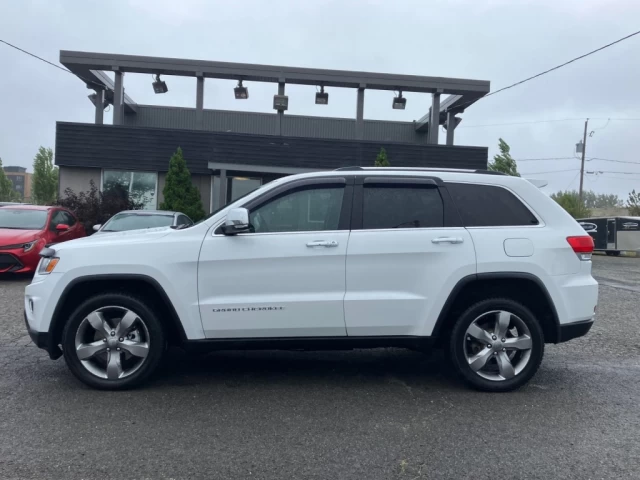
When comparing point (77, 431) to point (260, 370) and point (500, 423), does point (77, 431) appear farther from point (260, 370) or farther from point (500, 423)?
point (500, 423)

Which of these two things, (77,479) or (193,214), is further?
(193,214)

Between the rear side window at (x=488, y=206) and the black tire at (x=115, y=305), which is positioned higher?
the rear side window at (x=488, y=206)

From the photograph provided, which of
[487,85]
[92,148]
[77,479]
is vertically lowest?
[77,479]

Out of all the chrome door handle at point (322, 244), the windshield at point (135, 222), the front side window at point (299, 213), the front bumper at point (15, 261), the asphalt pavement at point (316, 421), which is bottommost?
the asphalt pavement at point (316, 421)

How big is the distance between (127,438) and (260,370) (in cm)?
183

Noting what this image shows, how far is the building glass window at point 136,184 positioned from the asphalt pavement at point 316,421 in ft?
48.0

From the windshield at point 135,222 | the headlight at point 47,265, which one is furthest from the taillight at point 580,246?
the windshield at point 135,222

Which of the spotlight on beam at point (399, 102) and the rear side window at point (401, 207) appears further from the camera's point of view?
the spotlight on beam at point (399, 102)

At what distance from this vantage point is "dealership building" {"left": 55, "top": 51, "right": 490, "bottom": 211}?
65.4ft

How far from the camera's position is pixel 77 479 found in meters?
3.36

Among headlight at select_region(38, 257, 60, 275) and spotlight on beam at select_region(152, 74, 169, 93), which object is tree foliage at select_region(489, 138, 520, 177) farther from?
headlight at select_region(38, 257, 60, 275)

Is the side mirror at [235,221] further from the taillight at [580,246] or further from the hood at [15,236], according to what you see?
the hood at [15,236]

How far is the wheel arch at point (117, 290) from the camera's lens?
4766mm

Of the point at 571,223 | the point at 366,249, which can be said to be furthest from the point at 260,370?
the point at 571,223
